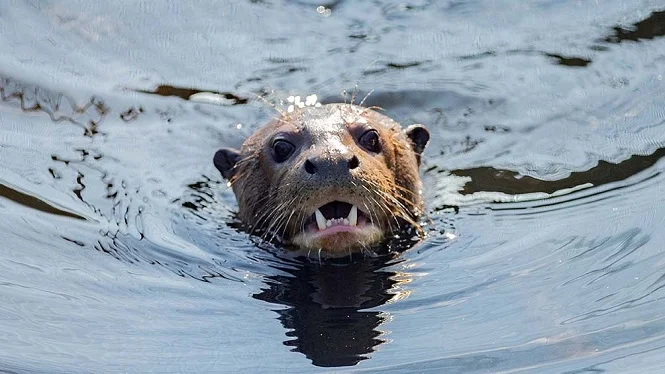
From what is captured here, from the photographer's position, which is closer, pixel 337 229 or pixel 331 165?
Answer: pixel 331 165

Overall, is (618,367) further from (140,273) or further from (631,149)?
(631,149)

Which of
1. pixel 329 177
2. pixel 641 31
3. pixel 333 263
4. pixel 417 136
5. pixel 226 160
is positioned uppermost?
pixel 329 177

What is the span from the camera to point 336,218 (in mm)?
5746

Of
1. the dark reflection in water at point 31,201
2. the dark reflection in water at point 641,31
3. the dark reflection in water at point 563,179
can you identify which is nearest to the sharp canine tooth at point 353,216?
the dark reflection in water at point 563,179

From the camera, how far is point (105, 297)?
559 cm

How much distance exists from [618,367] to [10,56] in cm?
540

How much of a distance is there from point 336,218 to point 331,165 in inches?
12.5

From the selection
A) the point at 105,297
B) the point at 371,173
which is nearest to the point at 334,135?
the point at 371,173

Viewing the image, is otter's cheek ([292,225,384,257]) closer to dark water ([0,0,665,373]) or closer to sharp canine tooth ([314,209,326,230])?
sharp canine tooth ([314,209,326,230])

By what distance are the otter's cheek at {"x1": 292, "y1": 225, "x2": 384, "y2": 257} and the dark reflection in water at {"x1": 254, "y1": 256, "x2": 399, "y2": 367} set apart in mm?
121

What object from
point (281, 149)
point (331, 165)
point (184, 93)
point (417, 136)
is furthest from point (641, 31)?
point (331, 165)

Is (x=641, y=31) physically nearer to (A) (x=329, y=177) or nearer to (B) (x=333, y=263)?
(B) (x=333, y=263)

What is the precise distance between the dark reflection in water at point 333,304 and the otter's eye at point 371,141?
0.53m

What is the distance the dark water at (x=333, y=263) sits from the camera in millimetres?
5027
